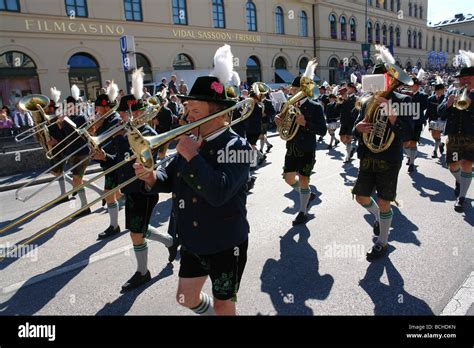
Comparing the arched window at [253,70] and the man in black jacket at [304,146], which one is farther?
the arched window at [253,70]

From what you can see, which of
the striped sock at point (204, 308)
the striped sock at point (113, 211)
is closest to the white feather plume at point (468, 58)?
the striped sock at point (204, 308)

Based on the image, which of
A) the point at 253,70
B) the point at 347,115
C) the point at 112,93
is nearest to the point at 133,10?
the point at 253,70

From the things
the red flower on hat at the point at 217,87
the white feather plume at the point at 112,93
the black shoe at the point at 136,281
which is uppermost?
the white feather plume at the point at 112,93

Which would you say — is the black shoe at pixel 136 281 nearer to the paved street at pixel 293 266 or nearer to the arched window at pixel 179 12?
the paved street at pixel 293 266

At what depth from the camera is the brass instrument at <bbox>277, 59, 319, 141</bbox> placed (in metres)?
5.24

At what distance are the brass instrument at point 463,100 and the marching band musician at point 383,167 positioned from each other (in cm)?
189

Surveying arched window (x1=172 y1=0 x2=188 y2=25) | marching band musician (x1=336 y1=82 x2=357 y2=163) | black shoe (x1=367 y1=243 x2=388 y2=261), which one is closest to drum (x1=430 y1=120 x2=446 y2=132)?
marching band musician (x1=336 y1=82 x2=357 y2=163)

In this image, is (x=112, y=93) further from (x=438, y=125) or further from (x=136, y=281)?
(x=438, y=125)

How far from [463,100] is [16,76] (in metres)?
20.6

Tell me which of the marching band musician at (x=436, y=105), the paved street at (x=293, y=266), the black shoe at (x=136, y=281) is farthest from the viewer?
the marching band musician at (x=436, y=105)

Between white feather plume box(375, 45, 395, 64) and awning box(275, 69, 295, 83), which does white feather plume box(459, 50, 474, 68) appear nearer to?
white feather plume box(375, 45, 395, 64)

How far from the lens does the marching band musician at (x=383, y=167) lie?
397cm

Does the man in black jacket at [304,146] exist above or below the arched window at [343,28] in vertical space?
below

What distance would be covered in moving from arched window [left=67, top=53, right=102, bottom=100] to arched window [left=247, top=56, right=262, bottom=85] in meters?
12.6
